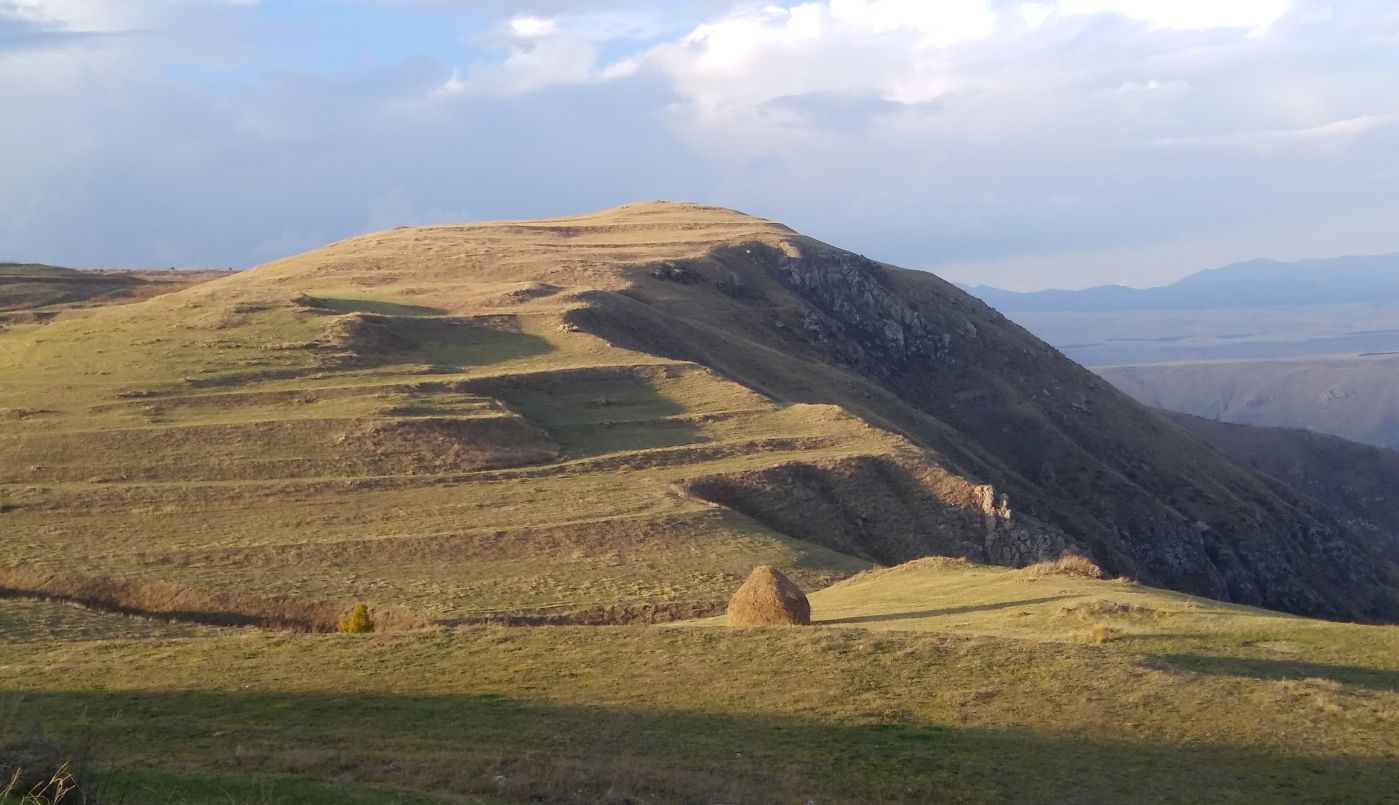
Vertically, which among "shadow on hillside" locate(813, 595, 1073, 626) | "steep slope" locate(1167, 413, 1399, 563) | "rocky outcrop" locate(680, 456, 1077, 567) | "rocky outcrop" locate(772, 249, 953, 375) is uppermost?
"rocky outcrop" locate(772, 249, 953, 375)

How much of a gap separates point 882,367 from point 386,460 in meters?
56.7

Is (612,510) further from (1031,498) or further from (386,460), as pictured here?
(1031,498)

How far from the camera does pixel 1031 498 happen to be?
79062mm

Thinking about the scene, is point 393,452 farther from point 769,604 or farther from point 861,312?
point 861,312

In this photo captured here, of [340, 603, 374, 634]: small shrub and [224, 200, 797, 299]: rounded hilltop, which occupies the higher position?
[224, 200, 797, 299]: rounded hilltop

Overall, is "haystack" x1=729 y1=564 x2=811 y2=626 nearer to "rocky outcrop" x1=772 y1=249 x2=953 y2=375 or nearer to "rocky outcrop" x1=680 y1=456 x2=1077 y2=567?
"rocky outcrop" x1=680 y1=456 x2=1077 y2=567

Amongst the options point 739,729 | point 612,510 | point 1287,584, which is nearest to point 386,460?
point 612,510

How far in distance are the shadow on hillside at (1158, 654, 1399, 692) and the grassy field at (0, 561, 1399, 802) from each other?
0.08 metres

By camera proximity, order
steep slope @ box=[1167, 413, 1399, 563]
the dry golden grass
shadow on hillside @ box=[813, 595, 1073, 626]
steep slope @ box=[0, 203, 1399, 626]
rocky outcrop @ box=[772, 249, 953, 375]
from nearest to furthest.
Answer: shadow on hillside @ box=[813, 595, 1073, 626]
the dry golden grass
steep slope @ box=[0, 203, 1399, 626]
rocky outcrop @ box=[772, 249, 953, 375]
steep slope @ box=[1167, 413, 1399, 563]

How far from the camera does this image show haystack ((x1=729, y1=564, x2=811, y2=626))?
30359 millimetres

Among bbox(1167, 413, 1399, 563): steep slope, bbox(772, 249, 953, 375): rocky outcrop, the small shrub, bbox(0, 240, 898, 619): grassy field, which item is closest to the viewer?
the small shrub

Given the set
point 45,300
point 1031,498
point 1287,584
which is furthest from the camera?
point 45,300

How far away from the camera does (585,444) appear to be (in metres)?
59.3

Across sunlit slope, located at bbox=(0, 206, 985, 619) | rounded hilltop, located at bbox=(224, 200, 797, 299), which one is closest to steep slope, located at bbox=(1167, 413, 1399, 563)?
rounded hilltop, located at bbox=(224, 200, 797, 299)
